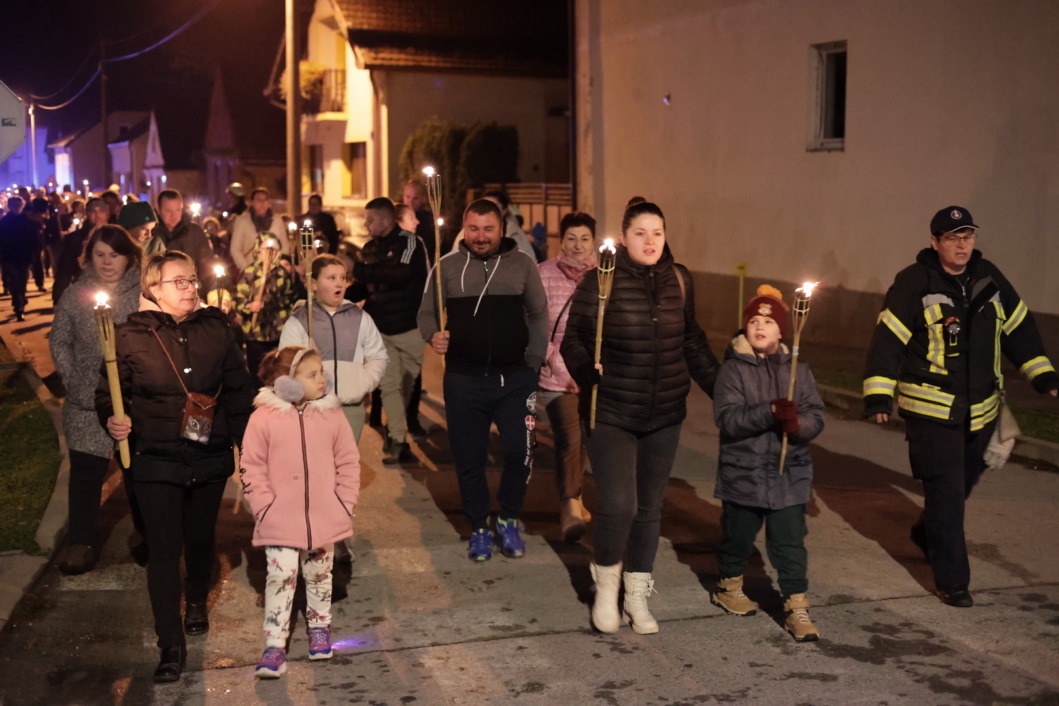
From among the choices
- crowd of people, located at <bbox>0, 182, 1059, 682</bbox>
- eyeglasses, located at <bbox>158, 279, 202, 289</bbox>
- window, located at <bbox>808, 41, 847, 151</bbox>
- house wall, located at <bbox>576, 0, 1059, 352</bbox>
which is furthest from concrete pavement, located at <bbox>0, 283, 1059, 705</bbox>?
window, located at <bbox>808, 41, 847, 151</bbox>

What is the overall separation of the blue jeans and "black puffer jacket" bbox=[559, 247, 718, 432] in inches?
48.0

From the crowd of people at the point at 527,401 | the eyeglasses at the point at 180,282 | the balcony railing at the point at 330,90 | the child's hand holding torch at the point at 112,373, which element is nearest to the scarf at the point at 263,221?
the crowd of people at the point at 527,401

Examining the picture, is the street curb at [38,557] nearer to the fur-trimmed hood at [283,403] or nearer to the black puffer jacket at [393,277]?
the fur-trimmed hood at [283,403]

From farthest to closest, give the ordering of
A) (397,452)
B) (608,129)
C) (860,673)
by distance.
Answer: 1. (608,129)
2. (397,452)
3. (860,673)

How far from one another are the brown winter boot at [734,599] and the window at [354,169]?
34969mm

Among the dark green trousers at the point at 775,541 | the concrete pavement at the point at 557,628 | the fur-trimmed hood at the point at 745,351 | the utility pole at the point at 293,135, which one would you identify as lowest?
the concrete pavement at the point at 557,628

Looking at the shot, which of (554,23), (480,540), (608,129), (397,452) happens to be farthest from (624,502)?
(554,23)

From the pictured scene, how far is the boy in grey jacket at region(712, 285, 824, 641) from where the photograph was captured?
605 centimetres

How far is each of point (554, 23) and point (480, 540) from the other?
31918 millimetres

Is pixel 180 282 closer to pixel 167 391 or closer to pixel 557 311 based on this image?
pixel 167 391

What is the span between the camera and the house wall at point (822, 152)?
13805 mm

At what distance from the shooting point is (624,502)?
19.9 feet

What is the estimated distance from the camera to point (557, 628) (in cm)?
618

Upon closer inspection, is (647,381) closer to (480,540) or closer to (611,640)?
(611,640)
